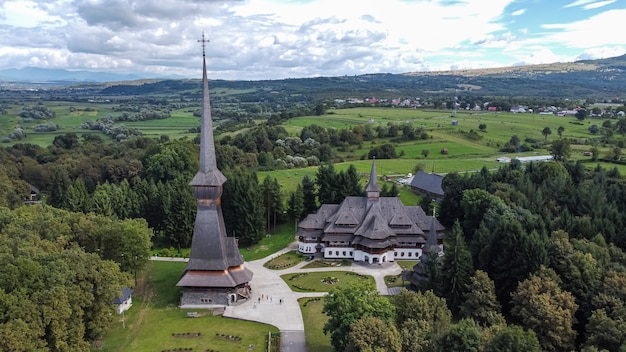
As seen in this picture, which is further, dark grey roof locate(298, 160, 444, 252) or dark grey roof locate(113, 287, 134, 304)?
dark grey roof locate(298, 160, 444, 252)

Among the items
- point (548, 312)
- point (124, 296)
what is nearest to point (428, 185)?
point (548, 312)

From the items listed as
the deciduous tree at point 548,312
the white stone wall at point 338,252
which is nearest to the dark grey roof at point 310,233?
the white stone wall at point 338,252

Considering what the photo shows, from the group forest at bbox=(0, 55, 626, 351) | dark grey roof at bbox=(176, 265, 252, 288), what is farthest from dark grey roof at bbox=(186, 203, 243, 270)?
forest at bbox=(0, 55, 626, 351)

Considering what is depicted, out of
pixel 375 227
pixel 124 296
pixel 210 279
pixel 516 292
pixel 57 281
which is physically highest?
pixel 57 281

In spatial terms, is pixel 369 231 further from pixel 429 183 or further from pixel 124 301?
pixel 124 301

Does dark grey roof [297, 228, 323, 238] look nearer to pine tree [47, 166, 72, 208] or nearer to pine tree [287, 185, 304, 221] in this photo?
pine tree [287, 185, 304, 221]

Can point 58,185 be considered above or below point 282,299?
above

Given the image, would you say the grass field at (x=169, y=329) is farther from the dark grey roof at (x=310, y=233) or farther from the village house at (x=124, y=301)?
the dark grey roof at (x=310, y=233)
